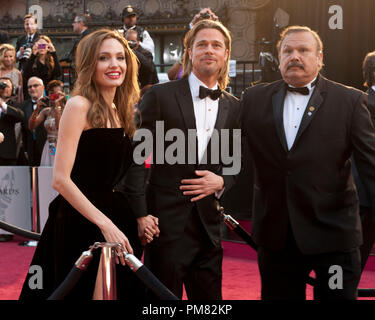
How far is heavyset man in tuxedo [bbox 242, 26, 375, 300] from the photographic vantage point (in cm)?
241

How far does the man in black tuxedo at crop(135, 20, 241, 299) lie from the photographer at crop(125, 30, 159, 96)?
377 centimetres

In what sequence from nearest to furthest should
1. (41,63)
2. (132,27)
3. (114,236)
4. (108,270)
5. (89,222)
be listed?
(108,270) → (114,236) → (89,222) → (132,27) → (41,63)

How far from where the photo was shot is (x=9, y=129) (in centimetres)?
666

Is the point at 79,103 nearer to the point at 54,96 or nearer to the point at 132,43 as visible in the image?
the point at 132,43

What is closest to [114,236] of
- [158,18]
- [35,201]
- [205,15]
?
[205,15]

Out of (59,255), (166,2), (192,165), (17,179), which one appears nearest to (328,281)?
(192,165)

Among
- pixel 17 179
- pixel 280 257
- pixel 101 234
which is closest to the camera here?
pixel 101 234

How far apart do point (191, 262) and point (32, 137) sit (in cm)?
483

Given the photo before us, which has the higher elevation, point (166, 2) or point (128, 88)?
point (166, 2)

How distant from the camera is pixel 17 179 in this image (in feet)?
19.8

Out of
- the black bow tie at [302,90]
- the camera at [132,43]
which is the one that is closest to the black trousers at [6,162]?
the camera at [132,43]

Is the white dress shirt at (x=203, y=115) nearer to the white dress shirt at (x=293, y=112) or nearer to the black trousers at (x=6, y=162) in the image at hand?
the white dress shirt at (x=293, y=112)
